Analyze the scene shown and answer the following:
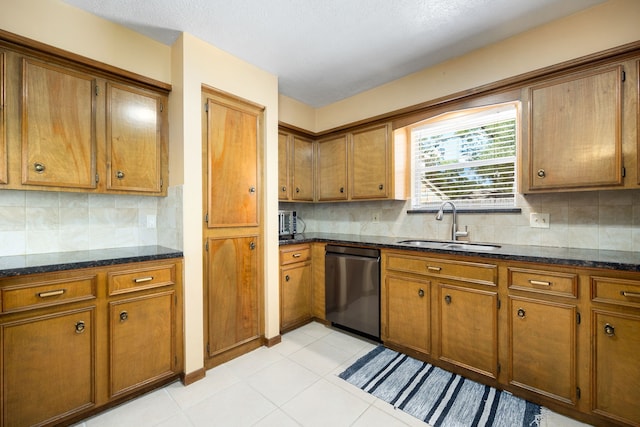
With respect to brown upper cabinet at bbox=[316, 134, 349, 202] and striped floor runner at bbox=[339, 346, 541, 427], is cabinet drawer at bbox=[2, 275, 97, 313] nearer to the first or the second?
striped floor runner at bbox=[339, 346, 541, 427]

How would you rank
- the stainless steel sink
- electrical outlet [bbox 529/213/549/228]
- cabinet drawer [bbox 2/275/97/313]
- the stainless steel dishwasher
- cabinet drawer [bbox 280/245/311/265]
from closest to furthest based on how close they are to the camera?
1. cabinet drawer [bbox 2/275/97/313]
2. electrical outlet [bbox 529/213/549/228]
3. the stainless steel sink
4. the stainless steel dishwasher
5. cabinet drawer [bbox 280/245/311/265]

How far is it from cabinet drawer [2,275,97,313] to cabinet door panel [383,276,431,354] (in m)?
2.16

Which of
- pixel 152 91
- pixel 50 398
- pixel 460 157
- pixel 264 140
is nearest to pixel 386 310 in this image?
pixel 460 157

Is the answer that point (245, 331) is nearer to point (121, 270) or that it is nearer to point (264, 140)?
point (121, 270)

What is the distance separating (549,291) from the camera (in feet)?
5.45

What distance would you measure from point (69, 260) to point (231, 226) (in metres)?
1.04

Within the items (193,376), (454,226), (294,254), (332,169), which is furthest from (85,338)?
(454,226)

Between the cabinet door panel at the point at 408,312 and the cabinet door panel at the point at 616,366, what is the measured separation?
947mm

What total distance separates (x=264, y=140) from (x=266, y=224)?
0.80 meters

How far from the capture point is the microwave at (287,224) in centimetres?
304

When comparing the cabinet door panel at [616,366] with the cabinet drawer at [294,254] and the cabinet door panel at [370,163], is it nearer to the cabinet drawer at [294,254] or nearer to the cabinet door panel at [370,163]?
the cabinet door panel at [370,163]

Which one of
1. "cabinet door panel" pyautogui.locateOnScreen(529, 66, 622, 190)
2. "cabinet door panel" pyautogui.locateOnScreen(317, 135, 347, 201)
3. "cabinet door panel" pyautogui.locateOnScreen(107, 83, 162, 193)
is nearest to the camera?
"cabinet door panel" pyautogui.locateOnScreen(529, 66, 622, 190)

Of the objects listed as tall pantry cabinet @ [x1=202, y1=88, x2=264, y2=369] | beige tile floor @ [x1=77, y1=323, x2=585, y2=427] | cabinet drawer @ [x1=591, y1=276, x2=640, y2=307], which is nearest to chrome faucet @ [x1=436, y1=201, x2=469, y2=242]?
cabinet drawer @ [x1=591, y1=276, x2=640, y2=307]

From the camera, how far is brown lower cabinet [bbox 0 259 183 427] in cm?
142
